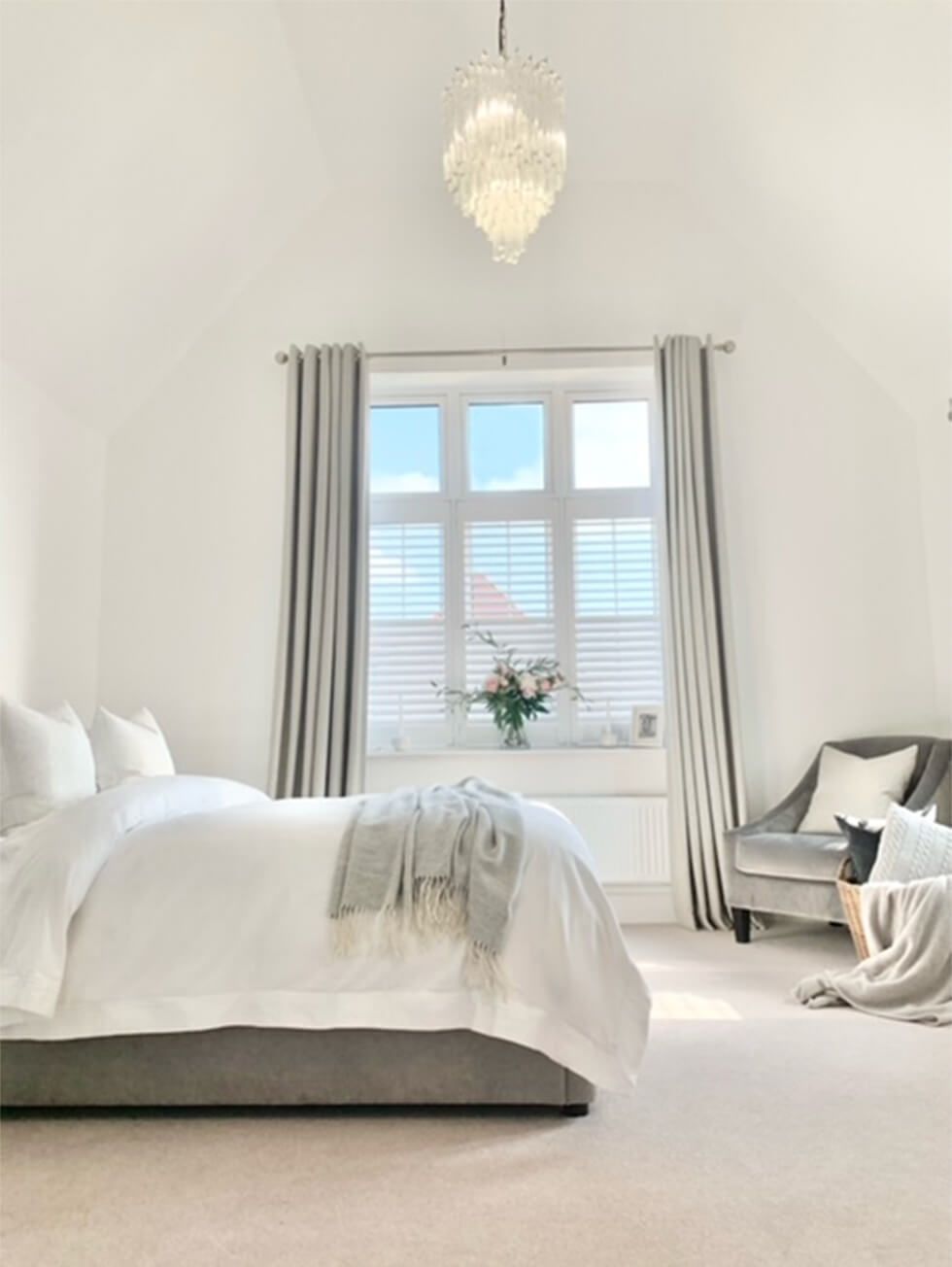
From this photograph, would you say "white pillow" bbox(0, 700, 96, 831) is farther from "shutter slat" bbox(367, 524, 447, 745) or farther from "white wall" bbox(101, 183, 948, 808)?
"shutter slat" bbox(367, 524, 447, 745)

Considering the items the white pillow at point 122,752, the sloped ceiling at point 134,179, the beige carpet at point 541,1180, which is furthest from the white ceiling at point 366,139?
the beige carpet at point 541,1180

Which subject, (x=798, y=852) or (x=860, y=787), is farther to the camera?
(x=860, y=787)

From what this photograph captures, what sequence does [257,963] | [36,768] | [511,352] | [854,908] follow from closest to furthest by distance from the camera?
[257,963]
[36,768]
[854,908]
[511,352]

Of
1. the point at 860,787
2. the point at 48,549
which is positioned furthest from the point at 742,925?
A: the point at 48,549

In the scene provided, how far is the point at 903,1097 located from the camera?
2.02 m

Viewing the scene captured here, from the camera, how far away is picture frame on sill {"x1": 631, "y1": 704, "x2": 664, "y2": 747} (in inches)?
166

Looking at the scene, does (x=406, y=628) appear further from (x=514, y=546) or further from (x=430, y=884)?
(x=430, y=884)

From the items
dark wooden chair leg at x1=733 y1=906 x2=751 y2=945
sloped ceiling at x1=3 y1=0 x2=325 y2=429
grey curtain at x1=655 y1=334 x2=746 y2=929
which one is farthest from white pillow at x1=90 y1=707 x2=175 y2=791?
dark wooden chair leg at x1=733 y1=906 x2=751 y2=945

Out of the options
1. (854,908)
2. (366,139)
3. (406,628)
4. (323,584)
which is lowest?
(854,908)

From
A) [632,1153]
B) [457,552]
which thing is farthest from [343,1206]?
[457,552]

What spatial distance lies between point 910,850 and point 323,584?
9.24ft

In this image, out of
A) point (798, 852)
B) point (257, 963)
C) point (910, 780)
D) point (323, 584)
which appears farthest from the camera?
point (323, 584)

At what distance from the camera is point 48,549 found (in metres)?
3.80

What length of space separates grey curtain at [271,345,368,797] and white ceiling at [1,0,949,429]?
84cm
